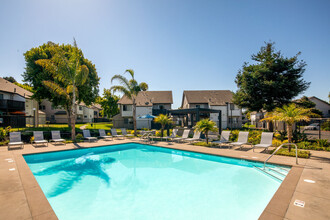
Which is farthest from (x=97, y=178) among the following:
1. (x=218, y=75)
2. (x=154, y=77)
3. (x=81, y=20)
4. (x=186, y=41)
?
(x=218, y=75)

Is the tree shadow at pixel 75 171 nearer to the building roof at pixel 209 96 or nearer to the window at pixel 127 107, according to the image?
the window at pixel 127 107

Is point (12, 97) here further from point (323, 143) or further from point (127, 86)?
point (323, 143)

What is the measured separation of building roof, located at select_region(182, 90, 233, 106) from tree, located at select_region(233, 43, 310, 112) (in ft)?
45.0

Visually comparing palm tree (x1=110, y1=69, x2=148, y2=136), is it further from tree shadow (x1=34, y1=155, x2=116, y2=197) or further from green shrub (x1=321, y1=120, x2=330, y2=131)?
green shrub (x1=321, y1=120, x2=330, y2=131)

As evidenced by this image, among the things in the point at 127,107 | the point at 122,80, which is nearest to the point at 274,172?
the point at 122,80

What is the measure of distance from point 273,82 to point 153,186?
17.8m

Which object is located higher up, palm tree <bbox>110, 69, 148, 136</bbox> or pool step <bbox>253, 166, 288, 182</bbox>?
palm tree <bbox>110, 69, 148, 136</bbox>

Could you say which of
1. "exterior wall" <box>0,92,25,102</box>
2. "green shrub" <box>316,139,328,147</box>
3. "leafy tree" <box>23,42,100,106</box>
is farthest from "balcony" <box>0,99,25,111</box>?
"green shrub" <box>316,139,328,147</box>

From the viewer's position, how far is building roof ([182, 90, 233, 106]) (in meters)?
35.1

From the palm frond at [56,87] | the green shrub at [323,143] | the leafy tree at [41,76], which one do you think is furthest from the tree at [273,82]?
the leafy tree at [41,76]

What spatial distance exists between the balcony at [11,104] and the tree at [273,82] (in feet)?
98.6

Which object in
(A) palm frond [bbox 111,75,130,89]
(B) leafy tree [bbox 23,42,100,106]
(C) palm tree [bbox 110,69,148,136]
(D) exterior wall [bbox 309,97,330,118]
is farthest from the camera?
(D) exterior wall [bbox 309,97,330,118]

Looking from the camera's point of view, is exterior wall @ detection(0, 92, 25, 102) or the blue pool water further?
exterior wall @ detection(0, 92, 25, 102)

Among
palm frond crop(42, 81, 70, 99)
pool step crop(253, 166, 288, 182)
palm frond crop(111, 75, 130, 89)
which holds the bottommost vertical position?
pool step crop(253, 166, 288, 182)
